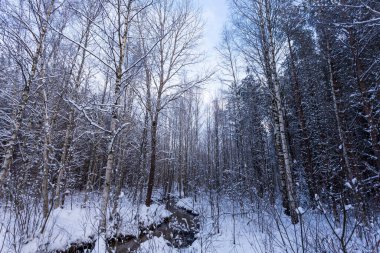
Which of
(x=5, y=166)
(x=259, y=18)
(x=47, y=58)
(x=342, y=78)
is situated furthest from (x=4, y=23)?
(x=342, y=78)

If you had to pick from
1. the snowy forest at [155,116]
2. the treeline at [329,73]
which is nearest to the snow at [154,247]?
the snowy forest at [155,116]

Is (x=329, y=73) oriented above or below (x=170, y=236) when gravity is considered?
above

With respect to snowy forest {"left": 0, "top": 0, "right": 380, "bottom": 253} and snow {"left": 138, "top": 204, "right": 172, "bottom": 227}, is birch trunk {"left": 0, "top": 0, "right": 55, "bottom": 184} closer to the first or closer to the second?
snowy forest {"left": 0, "top": 0, "right": 380, "bottom": 253}

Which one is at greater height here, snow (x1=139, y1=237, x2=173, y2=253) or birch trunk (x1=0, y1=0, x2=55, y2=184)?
birch trunk (x1=0, y1=0, x2=55, y2=184)

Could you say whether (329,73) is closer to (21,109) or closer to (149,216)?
(149,216)

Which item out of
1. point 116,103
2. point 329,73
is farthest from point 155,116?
point 329,73

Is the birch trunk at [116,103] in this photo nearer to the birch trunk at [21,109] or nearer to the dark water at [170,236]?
the dark water at [170,236]

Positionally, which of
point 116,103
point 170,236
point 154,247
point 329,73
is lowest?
point 170,236

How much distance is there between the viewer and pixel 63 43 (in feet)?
26.0

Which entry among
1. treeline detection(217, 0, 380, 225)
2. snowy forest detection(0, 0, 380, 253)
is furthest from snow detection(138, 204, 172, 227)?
treeline detection(217, 0, 380, 225)

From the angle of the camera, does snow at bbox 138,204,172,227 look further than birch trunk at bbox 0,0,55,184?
Yes

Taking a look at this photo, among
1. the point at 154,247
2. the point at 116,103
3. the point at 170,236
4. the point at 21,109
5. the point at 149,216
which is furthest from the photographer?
the point at 149,216

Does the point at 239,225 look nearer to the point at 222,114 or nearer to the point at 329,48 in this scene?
the point at 329,48

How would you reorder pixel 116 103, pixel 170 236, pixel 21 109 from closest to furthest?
pixel 116 103 → pixel 21 109 → pixel 170 236
